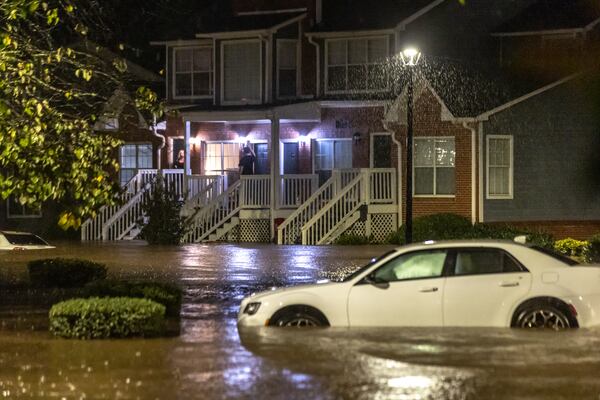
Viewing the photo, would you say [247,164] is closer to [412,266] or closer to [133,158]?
[133,158]

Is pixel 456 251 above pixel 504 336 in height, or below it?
above

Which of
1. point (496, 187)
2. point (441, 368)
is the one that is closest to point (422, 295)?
point (441, 368)

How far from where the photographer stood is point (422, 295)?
12242mm

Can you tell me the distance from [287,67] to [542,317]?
24.4m

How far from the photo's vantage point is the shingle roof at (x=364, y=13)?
3418 cm

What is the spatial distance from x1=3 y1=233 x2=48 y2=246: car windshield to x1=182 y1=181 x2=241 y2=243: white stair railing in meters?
4.99

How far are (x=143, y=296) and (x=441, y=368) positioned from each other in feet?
18.8

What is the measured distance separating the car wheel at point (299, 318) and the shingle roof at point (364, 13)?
22.6m

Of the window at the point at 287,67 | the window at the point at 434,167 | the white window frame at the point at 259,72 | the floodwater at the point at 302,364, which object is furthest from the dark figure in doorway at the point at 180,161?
the floodwater at the point at 302,364

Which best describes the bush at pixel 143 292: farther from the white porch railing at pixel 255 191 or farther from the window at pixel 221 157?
the window at pixel 221 157

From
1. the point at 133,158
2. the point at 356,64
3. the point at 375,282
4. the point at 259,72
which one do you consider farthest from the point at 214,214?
the point at 375,282

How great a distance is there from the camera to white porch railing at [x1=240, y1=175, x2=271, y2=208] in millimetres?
33312

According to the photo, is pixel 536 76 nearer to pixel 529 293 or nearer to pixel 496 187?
pixel 496 187

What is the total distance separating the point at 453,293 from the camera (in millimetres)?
12180
